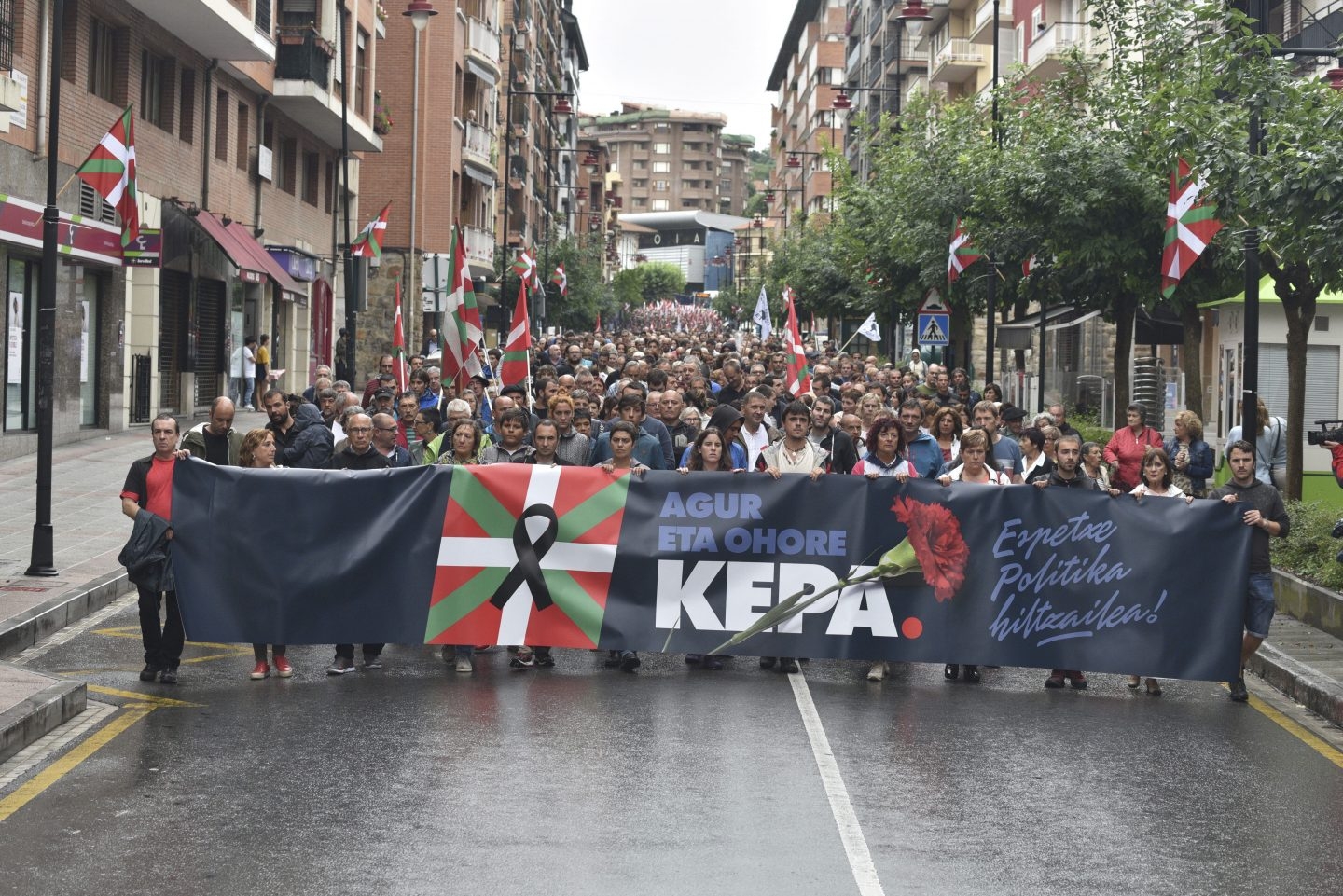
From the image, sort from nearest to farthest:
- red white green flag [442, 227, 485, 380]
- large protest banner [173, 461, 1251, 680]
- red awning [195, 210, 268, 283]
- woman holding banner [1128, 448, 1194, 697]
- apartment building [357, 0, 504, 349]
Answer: large protest banner [173, 461, 1251, 680]
woman holding banner [1128, 448, 1194, 697]
red white green flag [442, 227, 485, 380]
red awning [195, 210, 268, 283]
apartment building [357, 0, 504, 349]

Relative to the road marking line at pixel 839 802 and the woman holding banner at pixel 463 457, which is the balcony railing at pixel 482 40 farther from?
the road marking line at pixel 839 802

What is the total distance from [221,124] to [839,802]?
96.0 ft

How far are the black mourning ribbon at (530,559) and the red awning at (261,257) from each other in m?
23.3

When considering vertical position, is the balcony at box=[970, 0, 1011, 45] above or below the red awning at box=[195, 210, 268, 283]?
above

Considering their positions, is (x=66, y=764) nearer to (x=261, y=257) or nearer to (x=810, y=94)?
(x=261, y=257)

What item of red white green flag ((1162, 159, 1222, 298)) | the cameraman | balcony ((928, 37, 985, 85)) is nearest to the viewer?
the cameraman

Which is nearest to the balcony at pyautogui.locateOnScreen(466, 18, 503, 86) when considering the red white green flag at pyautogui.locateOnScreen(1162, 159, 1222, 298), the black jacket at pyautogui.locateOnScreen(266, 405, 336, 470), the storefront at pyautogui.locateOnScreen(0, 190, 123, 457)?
the storefront at pyautogui.locateOnScreen(0, 190, 123, 457)

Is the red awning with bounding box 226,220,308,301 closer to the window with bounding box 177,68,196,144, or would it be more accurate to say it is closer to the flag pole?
the window with bounding box 177,68,196,144

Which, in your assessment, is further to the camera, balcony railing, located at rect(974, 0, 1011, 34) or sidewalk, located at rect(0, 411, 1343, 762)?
balcony railing, located at rect(974, 0, 1011, 34)

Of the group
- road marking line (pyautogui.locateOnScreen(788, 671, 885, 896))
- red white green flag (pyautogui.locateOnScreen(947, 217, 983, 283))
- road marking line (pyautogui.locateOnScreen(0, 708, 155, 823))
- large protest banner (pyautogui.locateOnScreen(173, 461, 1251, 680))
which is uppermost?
red white green flag (pyautogui.locateOnScreen(947, 217, 983, 283))

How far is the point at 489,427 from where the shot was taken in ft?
→ 63.4

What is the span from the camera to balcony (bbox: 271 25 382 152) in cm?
3822

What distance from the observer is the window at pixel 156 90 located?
30.0 metres

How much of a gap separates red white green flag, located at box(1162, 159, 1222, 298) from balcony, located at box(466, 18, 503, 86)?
43.6 metres
